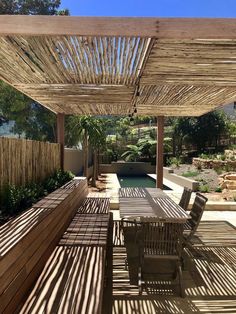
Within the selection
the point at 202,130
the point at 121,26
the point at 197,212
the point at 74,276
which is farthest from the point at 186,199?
the point at 202,130

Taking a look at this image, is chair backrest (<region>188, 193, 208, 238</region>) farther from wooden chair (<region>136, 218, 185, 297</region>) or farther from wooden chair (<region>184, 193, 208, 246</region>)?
wooden chair (<region>136, 218, 185, 297</region>)

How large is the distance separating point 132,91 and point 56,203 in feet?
9.06

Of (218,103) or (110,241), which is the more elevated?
(218,103)

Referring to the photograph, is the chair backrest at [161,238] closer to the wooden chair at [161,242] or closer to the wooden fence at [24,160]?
the wooden chair at [161,242]

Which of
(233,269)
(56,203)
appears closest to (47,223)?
(56,203)

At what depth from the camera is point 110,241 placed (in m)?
5.31

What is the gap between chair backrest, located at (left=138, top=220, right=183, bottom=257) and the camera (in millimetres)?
4012

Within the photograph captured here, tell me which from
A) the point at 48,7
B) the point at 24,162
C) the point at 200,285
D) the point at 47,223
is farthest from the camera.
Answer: the point at 48,7

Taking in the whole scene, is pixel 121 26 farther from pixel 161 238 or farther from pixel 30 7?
pixel 30 7

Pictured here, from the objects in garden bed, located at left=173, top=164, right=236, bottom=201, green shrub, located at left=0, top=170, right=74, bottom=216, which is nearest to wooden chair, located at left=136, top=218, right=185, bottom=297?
green shrub, located at left=0, top=170, right=74, bottom=216

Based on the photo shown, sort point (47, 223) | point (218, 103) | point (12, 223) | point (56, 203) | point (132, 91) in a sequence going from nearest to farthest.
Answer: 1. point (12, 223)
2. point (47, 223)
3. point (56, 203)
4. point (132, 91)
5. point (218, 103)

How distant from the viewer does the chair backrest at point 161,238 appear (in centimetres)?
401

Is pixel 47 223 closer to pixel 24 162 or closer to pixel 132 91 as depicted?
pixel 24 162

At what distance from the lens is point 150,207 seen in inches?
196
